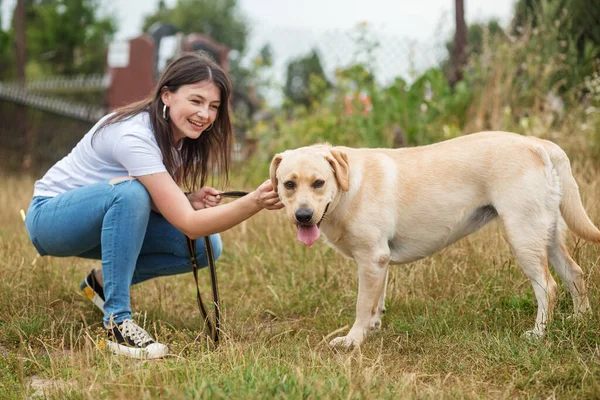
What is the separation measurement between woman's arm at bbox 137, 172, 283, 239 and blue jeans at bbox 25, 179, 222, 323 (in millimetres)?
123

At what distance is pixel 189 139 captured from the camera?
362 cm

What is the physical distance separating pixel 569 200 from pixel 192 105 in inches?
73.3

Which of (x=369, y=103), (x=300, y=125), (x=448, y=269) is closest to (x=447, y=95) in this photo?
(x=369, y=103)

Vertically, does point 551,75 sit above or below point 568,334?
above

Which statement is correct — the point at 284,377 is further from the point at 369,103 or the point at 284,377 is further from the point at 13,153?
the point at 13,153

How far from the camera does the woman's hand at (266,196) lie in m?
2.95

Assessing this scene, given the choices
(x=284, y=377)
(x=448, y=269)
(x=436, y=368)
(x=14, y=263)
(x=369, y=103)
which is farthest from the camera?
(x=369, y=103)

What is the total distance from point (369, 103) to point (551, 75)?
5.88 ft

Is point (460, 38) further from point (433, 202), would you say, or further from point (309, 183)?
point (309, 183)

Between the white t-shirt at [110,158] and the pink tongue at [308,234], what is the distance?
0.78m

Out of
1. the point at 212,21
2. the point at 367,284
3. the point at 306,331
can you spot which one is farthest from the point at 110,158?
the point at 212,21

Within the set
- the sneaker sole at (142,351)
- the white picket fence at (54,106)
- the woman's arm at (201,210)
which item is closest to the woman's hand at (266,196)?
the woman's arm at (201,210)

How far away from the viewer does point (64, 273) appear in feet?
14.0

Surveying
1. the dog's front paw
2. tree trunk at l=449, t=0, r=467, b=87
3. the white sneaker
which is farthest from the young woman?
tree trunk at l=449, t=0, r=467, b=87
